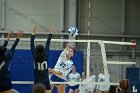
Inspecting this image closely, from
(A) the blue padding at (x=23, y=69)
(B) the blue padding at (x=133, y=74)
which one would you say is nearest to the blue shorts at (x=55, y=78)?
(A) the blue padding at (x=23, y=69)

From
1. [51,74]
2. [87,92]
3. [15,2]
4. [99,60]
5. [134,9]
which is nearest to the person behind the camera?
[51,74]

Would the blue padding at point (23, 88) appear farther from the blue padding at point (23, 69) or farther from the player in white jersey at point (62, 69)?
the player in white jersey at point (62, 69)

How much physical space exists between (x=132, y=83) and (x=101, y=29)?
757 centimetres

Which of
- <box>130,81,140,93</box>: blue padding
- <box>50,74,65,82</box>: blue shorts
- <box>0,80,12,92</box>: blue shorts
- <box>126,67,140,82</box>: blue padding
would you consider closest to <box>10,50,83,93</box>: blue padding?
<box>50,74,65,82</box>: blue shorts

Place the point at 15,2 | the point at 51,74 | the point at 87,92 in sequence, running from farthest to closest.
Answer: the point at 15,2
the point at 87,92
the point at 51,74

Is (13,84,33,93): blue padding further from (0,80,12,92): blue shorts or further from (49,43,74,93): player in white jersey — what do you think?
(0,80,12,92): blue shorts

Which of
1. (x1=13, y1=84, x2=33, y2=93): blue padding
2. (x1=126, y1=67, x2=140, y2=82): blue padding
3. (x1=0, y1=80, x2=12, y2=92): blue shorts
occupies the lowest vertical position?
(x1=13, y1=84, x2=33, y2=93): blue padding

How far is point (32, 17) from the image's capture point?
705 inches

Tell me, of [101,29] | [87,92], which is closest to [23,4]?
[101,29]

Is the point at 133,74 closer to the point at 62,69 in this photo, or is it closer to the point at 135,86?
the point at 135,86

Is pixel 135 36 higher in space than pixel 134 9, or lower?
lower

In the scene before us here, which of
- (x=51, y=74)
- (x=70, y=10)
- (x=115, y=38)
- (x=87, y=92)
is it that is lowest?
(x=87, y=92)

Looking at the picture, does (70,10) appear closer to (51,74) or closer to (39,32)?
(39,32)

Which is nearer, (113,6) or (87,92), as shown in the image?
(87,92)
